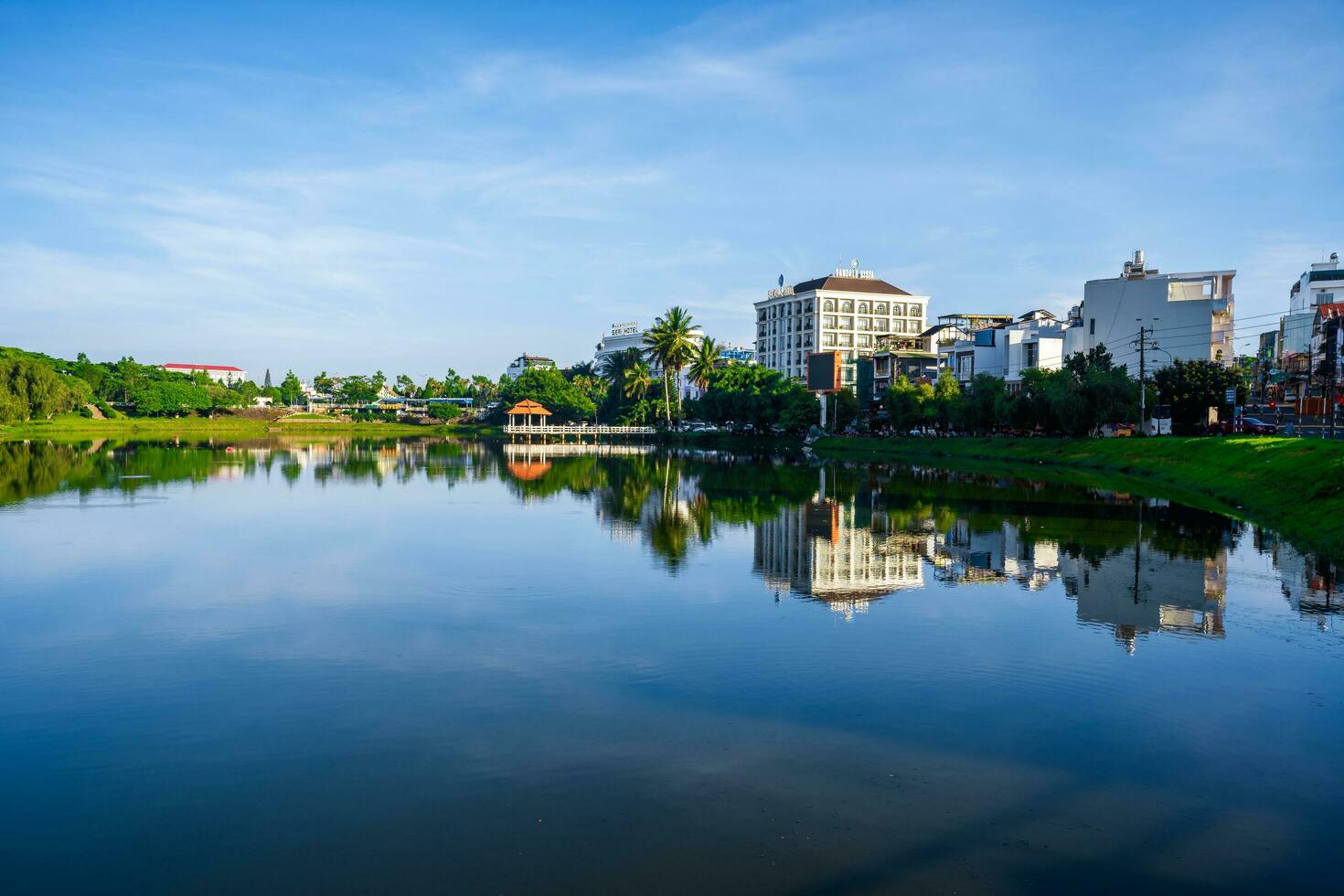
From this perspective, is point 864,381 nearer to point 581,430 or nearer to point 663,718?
point 581,430

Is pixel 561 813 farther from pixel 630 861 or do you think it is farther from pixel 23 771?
pixel 23 771

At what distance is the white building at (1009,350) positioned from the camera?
84.8 m

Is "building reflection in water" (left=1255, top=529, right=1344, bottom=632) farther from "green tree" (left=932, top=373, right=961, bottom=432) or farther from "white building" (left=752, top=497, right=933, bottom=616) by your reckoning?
"green tree" (left=932, top=373, right=961, bottom=432)

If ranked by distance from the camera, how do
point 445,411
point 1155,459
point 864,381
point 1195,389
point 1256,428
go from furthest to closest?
point 445,411, point 864,381, point 1195,389, point 1256,428, point 1155,459

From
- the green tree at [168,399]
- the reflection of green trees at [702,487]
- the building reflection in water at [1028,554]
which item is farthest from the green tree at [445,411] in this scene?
the building reflection in water at [1028,554]

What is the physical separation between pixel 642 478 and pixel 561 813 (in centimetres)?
4824

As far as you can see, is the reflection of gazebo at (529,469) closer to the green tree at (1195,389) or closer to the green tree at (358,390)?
the green tree at (1195,389)

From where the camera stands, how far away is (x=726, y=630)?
55.5 feet

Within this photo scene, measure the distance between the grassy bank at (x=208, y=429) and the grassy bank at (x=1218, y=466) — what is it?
86.6m

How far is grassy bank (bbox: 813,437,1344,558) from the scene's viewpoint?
31109mm

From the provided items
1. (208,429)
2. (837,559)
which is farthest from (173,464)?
(208,429)

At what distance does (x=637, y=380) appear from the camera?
5064 inches

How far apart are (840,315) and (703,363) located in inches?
1273

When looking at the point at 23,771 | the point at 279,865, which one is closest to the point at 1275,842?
the point at 279,865
